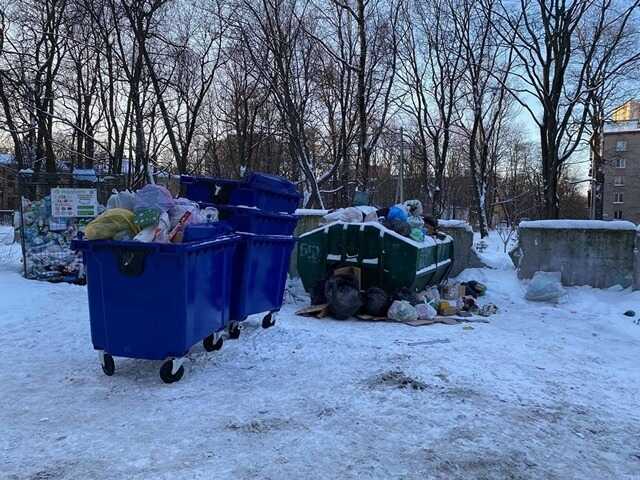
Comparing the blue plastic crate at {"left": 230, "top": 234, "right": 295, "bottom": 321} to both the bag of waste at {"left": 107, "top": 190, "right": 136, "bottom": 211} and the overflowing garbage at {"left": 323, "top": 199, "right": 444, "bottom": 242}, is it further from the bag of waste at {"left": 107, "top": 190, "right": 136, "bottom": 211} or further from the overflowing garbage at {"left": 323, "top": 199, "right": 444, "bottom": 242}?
the overflowing garbage at {"left": 323, "top": 199, "right": 444, "bottom": 242}

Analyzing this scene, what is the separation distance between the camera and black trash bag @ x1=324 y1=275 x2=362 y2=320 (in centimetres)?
717

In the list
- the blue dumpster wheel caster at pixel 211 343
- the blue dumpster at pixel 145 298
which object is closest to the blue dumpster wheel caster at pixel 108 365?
the blue dumpster at pixel 145 298

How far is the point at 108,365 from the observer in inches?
171

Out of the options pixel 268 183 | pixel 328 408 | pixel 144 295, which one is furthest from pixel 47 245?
pixel 328 408

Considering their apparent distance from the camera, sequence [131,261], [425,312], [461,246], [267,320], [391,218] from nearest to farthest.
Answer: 1. [131,261]
2. [267,320]
3. [425,312]
4. [391,218]
5. [461,246]

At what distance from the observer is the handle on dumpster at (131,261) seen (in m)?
4.03

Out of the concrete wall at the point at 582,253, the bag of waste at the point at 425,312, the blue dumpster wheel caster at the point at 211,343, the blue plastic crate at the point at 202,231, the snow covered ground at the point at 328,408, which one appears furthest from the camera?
the concrete wall at the point at 582,253

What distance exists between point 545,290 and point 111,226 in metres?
6.96

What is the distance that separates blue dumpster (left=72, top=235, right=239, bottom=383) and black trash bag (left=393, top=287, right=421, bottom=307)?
3830 millimetres

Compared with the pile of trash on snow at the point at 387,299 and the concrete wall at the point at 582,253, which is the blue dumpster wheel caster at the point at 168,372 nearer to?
the pile of trash on snow at the point at 387,299

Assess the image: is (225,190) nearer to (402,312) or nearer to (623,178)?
(402,312)

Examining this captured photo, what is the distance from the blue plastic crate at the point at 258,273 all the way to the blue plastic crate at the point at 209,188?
2.23 ft

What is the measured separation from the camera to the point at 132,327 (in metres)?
4.16

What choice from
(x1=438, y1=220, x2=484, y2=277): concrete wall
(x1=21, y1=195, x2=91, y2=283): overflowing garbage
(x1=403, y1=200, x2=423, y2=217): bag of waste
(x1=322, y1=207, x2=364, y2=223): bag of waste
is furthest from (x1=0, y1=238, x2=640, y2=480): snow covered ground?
(x1=438, y1=220, x2=484, y2=277): concrete wall
